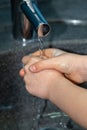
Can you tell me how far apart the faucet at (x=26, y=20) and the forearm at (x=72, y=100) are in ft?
0.40

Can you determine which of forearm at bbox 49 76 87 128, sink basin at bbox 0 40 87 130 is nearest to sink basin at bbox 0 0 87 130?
sink basin at bbox 0 40 87 130

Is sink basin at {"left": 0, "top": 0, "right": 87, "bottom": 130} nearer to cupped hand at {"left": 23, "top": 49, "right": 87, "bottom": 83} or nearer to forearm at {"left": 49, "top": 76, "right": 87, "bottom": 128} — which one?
cupped hand at {"left": 23, "top": 49, "right": 87, "bottom": 83}

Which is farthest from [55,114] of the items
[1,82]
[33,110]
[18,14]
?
[18,14]

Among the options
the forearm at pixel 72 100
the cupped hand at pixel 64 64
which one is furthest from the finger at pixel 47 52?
→ the forearm at pixel 72 100

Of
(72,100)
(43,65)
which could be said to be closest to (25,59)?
(43,65)

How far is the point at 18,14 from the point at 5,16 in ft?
0.47

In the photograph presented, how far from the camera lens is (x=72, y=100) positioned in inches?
27.2

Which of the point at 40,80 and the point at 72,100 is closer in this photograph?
the point at 72,100

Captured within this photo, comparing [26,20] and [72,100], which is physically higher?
[26,20]

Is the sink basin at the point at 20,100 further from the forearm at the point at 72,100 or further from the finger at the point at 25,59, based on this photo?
the forearm at the point at 72,100

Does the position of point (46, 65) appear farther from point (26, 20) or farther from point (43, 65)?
point (26, 20)

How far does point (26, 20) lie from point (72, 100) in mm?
239

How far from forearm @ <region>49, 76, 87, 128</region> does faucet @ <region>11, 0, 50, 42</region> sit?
0.12 meters

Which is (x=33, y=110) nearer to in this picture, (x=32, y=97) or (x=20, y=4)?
(x=32, y=97)
